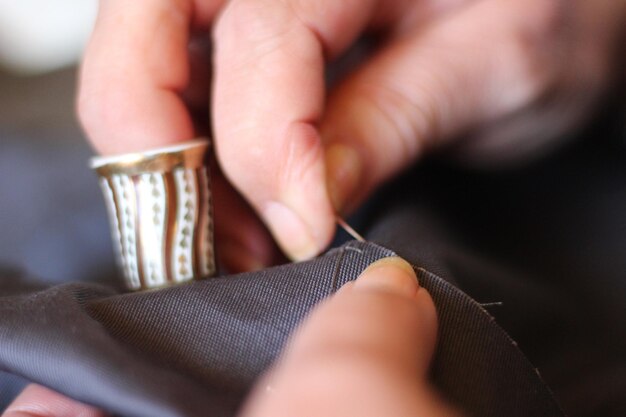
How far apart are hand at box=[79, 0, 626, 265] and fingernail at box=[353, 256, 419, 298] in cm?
18

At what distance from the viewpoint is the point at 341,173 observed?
0.69 meters

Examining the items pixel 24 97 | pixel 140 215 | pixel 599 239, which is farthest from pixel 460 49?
pixel 24 97

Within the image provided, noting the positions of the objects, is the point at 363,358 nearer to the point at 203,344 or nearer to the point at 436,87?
the point at 203,344

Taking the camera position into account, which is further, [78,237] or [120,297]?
[78,237]

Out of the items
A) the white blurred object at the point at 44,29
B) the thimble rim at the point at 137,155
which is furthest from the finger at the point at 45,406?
the white blurred object at the point at 44,29

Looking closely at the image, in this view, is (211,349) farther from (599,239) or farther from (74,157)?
(74,157)

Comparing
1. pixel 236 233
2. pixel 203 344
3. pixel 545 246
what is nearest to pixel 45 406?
pixel 203 344

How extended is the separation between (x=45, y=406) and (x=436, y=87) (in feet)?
1.67

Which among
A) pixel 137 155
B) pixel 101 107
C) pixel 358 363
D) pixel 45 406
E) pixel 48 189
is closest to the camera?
pixel 358 363

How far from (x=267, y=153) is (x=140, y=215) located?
13 cm

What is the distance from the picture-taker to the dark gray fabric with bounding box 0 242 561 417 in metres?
0.42

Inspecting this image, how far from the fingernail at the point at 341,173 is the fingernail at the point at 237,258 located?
11cm

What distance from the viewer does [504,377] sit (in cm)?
46

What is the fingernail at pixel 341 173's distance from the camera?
2.24ft
